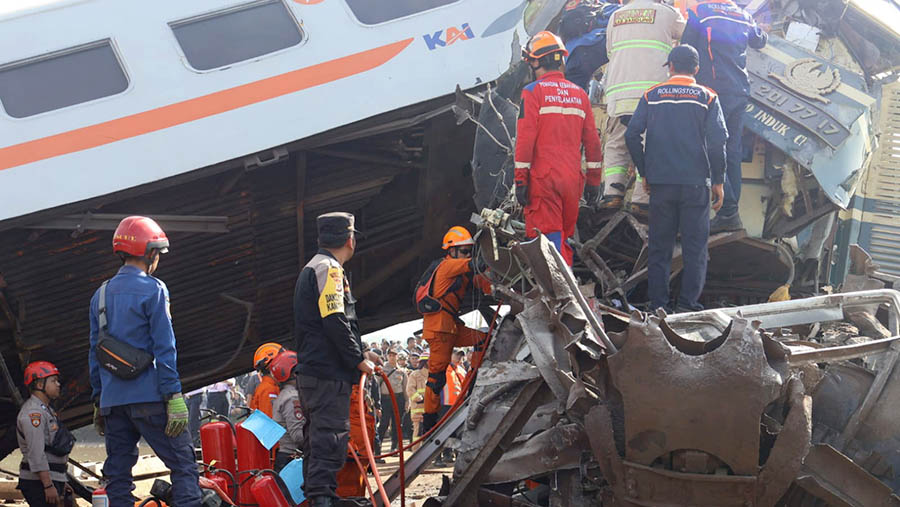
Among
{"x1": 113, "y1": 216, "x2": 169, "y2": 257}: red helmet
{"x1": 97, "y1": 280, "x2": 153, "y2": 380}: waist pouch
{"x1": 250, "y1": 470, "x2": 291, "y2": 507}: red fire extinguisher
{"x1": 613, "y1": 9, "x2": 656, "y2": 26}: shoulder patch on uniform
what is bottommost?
{"x1": 250, "y1": 470, "x2": 291, "y2": 507}: red fire extinguisher

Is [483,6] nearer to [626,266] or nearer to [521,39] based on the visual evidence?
[521,39]

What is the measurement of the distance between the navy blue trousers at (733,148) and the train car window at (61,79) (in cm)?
417

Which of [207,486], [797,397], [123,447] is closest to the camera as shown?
[797,397]

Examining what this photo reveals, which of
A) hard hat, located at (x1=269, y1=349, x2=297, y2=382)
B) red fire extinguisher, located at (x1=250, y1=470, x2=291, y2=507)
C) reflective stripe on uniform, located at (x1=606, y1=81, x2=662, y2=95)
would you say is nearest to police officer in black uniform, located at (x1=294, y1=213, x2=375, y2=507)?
red fire extinguisher, located at (x1=250, y1=470, x2=291, y2=507)

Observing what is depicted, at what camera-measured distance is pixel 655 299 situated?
512cm

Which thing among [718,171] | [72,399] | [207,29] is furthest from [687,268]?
[72,399]

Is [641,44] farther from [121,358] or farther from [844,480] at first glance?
[121,358]

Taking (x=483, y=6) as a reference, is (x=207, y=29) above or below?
above

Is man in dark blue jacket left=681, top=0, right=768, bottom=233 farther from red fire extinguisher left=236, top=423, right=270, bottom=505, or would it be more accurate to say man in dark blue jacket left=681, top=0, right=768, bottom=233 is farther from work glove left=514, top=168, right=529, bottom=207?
red fire extinguisher left=236, top=423, right=270, bottom=505

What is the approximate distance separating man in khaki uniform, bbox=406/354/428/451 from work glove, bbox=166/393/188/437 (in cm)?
868

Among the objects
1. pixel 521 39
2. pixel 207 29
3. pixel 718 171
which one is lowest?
pixel 718 171

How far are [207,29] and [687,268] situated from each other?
3.97 m

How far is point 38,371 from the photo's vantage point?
6691 millimetres

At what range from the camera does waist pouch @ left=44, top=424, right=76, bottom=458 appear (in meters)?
6.66
